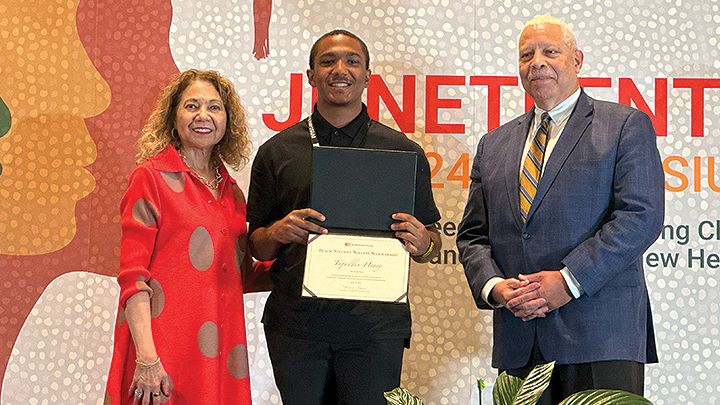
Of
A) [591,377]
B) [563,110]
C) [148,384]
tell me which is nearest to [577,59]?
[563,110]

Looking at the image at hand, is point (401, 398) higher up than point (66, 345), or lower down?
higher up

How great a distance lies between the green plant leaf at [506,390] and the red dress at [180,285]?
139 centimetres

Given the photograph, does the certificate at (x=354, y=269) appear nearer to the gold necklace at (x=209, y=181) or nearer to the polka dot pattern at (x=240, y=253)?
the polka dot pattern at (x=240, y=253)

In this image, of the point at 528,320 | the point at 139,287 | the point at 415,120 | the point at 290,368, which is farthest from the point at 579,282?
the point at 415,120

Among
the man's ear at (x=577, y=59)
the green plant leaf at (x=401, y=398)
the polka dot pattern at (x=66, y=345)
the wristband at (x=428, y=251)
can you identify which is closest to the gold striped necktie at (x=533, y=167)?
the man's ear at (x=577, y=59)

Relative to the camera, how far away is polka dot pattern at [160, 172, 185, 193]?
86.2 inches

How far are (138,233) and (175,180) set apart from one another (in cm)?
23

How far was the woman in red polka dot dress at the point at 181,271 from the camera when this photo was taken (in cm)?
207

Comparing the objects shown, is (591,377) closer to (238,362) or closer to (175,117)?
(238,362)

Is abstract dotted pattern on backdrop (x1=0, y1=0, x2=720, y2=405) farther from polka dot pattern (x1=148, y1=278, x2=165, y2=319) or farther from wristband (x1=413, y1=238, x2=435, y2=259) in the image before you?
polka dot pattern (x1=148, y1=278, x2=165, y2=319)

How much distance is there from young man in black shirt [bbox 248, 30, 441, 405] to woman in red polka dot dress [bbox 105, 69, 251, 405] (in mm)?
133

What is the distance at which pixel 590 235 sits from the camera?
6.98 ft

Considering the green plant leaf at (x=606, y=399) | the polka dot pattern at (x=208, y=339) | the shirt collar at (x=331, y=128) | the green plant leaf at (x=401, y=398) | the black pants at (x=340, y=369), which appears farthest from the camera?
the shirt collar at (x=331, y=128)

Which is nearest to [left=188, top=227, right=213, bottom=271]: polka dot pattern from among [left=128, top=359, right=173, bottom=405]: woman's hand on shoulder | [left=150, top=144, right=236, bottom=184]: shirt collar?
[left=150, top=144, right=236, bottom=184]: shirt collar
